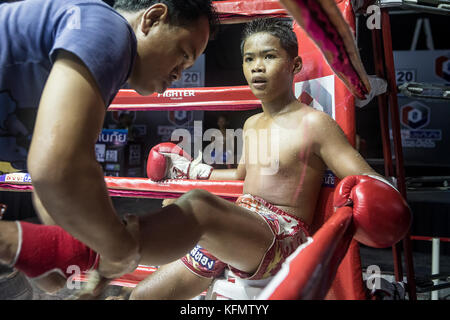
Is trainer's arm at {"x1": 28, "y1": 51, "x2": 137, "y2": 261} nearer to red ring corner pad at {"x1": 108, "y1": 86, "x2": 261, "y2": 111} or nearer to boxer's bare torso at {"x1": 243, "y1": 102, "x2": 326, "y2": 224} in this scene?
boxer's bare torso at {"x1": 243, "y1": 102, "x2": 326, "y2": 224}

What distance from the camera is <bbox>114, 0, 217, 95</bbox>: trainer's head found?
18.5 inches

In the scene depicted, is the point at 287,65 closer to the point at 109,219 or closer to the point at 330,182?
the point at 330,182

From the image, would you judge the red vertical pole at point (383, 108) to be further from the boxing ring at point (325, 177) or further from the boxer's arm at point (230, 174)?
the boxer's arm at point (230, 174)

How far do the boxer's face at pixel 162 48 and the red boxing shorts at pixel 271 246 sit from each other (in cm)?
35

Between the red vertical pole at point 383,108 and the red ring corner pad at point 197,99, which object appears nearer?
the red vertical pole at point 383,108

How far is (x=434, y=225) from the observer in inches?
73.9

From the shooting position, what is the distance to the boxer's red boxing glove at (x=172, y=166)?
1.06 metres

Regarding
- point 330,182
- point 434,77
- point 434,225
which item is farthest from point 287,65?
point 434,77

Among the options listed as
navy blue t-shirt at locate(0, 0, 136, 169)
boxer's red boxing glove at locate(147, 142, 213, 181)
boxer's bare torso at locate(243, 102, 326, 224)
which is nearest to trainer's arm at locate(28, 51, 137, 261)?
navy blue t-shirt at locate(0, 0, 136, 169)

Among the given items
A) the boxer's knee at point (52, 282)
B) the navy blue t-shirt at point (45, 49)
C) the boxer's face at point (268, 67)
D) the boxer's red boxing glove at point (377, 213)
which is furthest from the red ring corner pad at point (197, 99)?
the boxer's knee at point (52, 282)

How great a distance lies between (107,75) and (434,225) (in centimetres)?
204

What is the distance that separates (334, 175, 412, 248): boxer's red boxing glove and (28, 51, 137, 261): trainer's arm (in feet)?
1.31
